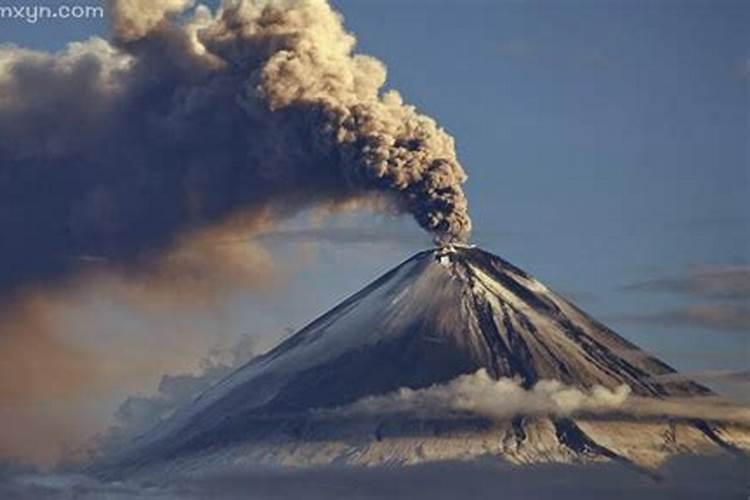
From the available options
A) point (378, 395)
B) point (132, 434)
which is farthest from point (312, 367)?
point (132, 434)

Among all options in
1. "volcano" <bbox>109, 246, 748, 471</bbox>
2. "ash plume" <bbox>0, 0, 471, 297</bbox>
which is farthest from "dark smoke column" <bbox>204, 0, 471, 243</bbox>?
"volcano" <bbox>109, 246, 748, 471</bbox>

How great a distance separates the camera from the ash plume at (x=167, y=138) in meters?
7.14

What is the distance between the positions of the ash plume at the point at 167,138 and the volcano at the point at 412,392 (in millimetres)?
486

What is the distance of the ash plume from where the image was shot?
7137mm

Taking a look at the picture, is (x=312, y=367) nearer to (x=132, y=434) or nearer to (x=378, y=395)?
(x=378, y=395)

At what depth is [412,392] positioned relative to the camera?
7.14m

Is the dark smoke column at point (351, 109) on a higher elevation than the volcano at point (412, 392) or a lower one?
higher

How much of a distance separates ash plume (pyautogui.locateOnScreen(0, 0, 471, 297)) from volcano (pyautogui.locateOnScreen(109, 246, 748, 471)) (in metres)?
0.49

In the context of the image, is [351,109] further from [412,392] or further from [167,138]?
[412,392]

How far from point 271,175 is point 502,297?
1.16 metres

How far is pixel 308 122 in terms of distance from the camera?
7.48 metres

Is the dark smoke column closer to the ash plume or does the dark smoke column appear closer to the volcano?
the ash plume

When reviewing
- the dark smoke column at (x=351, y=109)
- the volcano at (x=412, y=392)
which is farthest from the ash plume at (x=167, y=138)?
the volcano at (x=412, y=392)

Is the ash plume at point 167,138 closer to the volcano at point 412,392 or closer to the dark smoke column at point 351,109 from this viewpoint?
the dark smoke column at point 351,109
